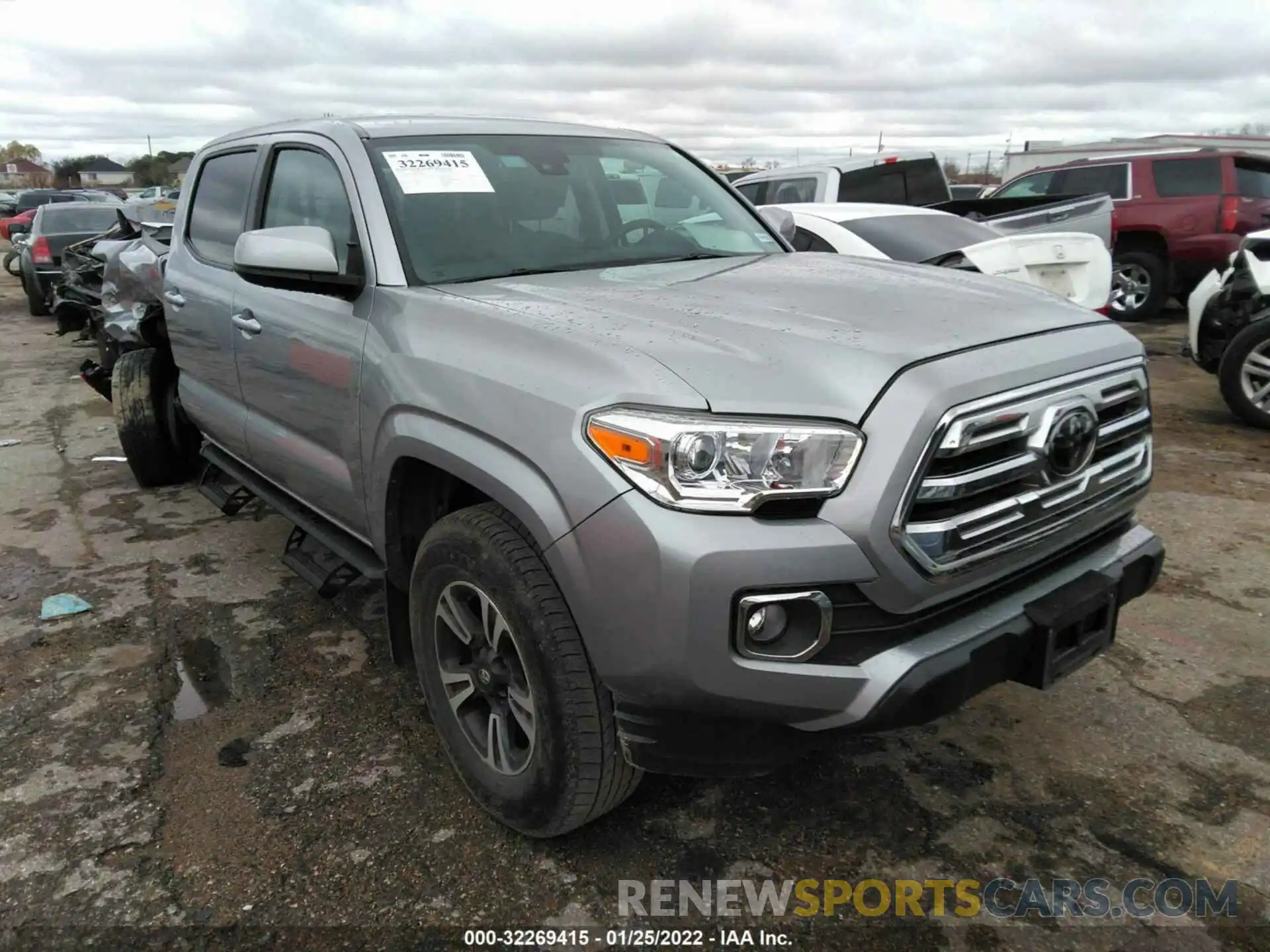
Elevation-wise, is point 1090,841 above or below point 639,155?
below

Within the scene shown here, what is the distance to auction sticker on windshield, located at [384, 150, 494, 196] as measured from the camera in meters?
2.92

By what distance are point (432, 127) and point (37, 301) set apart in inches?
567

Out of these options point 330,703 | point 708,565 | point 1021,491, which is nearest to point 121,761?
point 330,703

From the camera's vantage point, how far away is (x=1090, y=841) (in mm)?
2438

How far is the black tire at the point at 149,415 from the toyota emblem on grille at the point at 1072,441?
189 inches

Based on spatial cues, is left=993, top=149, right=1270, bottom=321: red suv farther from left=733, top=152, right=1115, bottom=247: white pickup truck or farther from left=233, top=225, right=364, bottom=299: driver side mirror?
left=233, top=225, right=364, bottom=299: driver side mirror

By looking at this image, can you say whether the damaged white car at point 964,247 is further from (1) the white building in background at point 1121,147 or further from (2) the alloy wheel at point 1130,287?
(1) the white building in background at point 1121,147

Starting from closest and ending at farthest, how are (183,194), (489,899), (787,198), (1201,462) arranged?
(489,899) < (183,194) < (1201,462) < (787,198)

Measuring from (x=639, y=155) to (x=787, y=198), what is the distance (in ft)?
18.5

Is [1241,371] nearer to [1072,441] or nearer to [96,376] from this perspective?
[1072,441]

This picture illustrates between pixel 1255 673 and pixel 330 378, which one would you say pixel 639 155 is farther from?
pixel 1255 673

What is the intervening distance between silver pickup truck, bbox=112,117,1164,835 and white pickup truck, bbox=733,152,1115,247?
5368mm

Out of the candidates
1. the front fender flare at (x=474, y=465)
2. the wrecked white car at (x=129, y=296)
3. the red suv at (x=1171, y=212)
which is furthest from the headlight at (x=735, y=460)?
the red suv at (x=1171, y=212)

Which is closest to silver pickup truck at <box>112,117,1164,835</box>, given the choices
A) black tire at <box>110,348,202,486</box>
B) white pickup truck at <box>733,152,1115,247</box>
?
black tire at <box>110,348,202,486</box>
